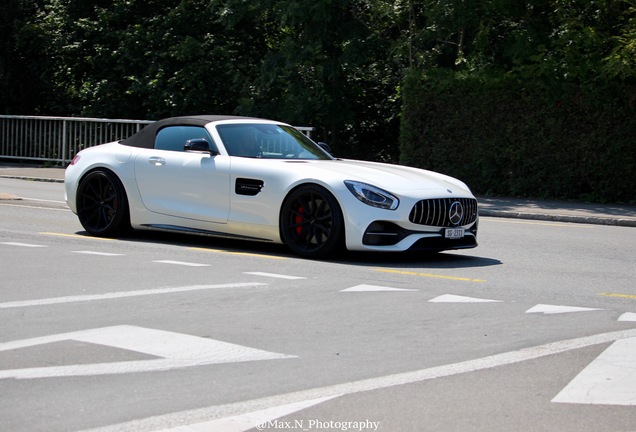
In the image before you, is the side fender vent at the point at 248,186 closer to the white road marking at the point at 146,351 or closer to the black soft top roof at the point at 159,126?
the black soft top roof at the point at 159,126

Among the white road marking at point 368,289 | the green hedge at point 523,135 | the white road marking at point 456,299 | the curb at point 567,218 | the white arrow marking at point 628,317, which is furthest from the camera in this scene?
the green hedge at point 523,135

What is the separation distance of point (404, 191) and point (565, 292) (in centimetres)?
221

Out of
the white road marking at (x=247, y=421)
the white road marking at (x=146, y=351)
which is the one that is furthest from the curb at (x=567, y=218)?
the white road marking at (x=247, y=421)

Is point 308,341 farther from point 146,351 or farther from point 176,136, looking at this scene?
point 176,136

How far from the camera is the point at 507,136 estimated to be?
2353 cm

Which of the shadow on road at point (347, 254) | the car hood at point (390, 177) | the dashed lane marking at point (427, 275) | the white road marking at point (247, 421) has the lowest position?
the white road marking at point (247, 421)

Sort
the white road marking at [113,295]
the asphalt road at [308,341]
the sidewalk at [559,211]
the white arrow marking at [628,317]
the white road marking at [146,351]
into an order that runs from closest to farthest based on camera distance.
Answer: the asphalt road at [308,341]
the white road marking at [146,351]
the white arrow marking at [628,317]
the white road marking at [113,295]
the sidewalk at [559,211]

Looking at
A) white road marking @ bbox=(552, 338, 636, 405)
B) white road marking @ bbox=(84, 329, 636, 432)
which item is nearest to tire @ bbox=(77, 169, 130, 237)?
white road marking @ bbox=(84, 329, 636, 432)

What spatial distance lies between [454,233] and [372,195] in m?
1.01

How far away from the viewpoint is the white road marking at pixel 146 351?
6.08 metres

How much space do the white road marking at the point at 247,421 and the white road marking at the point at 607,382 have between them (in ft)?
4.35

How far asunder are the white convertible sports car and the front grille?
10 mm

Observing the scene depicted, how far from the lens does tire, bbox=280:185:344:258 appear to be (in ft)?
36.5

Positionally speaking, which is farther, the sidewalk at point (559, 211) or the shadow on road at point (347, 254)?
the sidewalk at point (559, 211)
